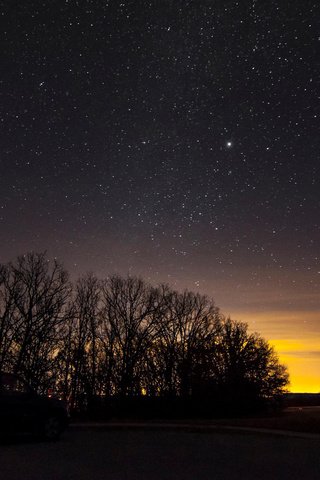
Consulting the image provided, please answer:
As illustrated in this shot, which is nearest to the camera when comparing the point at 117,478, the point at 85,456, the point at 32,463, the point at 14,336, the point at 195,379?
the point at 117,478

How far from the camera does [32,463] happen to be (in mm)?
10188

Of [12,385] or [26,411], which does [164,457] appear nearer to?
[26,411]

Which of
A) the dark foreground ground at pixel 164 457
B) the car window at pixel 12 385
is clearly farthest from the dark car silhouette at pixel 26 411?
the dark foreground ground at pixel 164 457

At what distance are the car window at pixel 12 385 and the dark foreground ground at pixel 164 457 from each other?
1367 millimetres

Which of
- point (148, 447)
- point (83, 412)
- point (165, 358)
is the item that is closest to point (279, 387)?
point (165, 358)

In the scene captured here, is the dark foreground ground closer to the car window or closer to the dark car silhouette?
the dark car silhouette

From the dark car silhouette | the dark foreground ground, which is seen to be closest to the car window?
the dark car silhouette

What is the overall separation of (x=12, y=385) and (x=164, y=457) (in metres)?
5.05

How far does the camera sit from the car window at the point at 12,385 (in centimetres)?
1389

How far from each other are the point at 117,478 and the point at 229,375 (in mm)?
27829

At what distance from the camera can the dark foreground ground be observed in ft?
28.8

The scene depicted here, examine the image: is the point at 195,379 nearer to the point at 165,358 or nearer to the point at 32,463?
the point at 165,358

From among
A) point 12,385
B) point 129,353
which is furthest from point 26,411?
point 129,353

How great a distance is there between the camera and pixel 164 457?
36.3 ft
